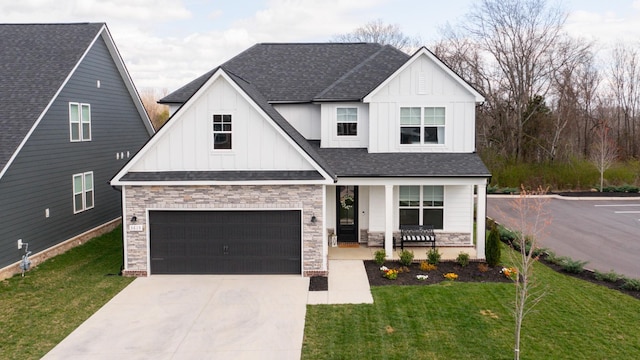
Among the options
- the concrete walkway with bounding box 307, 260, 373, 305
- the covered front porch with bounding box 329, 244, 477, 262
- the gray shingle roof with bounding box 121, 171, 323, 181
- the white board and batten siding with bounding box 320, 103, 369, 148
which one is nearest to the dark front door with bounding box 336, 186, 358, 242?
the covered front porch with bounding box 329, 244, 477, 262

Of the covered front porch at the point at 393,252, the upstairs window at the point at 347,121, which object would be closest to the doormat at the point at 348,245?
the covered front porch at the point at 393,252

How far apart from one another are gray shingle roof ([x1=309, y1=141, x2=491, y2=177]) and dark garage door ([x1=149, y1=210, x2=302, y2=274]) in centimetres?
287

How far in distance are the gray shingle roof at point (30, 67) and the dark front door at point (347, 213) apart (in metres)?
9.62

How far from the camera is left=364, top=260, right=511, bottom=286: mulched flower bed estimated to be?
45.7 feet

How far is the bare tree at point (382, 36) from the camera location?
5266 centimetres

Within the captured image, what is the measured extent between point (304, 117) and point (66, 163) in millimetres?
8172

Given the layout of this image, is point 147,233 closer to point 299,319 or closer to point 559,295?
point 299,319

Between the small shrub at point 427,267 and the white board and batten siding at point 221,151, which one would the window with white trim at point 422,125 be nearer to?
the small shrub at point 427,267

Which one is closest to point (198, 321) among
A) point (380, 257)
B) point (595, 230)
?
point (380, 257)

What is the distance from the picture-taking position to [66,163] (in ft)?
57.4

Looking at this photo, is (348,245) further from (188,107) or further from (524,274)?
(524,274)

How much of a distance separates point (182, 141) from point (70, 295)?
4.71 metres

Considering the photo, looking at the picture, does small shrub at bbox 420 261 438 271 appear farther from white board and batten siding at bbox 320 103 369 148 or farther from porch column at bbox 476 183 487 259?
white board and batten siding at bbox 320 103 369 148

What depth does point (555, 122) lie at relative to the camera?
37.4 m
